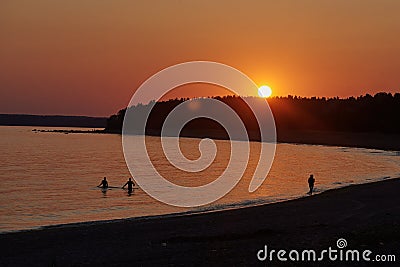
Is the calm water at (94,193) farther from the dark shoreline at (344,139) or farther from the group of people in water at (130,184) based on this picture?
the dark shoreline at (344,139)

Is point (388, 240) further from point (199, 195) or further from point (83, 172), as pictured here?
point (83, 172)

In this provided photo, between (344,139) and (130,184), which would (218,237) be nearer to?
(130,184)

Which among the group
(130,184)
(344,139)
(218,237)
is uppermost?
(344,139)

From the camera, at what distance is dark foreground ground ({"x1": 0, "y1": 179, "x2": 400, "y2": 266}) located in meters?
16.0

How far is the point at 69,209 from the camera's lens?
122 feet

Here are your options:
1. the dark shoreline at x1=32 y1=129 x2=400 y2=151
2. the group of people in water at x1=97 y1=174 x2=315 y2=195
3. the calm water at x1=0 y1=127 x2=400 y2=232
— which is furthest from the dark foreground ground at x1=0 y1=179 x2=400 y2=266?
the dark shoreline at x1=32 y1=129 x2=400 y2=151

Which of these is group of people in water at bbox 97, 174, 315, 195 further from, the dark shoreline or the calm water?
the dark shoreline

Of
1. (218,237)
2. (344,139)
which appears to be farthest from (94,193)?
(344,139)

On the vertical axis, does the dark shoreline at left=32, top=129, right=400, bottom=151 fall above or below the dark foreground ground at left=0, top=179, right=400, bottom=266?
above

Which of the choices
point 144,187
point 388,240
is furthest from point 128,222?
point 144,187

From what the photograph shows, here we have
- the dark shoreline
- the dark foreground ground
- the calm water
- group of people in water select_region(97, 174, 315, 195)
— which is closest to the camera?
the dark foreground ground

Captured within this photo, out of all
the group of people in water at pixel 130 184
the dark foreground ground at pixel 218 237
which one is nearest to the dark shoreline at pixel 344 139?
the group of people in water at pixel 130 184

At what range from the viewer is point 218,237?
20.5 meters

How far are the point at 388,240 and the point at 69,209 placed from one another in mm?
25446
